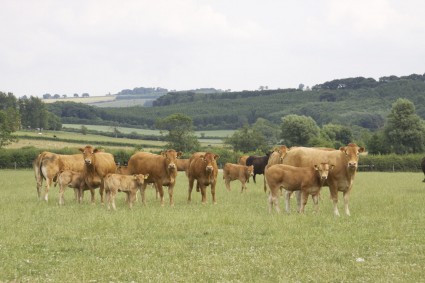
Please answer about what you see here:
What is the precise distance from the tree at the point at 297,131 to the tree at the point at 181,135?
14.7 m

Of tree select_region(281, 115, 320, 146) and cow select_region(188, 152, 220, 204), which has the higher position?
cow select_region(188, 152, 220, 204)

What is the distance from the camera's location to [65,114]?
147 meters

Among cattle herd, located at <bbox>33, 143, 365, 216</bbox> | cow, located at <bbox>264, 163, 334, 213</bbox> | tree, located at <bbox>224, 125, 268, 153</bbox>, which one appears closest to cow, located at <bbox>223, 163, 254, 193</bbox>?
cattle herd, located at <bbox>33, 143, 365, 216</bbox>

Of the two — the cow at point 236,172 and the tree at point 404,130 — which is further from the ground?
the cow at point 236,172

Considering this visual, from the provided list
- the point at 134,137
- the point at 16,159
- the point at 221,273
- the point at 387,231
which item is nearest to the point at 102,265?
the point at 221,273

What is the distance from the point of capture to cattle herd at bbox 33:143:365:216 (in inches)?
735

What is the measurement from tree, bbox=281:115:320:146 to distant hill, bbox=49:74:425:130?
46.4m

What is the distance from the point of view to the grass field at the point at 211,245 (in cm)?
1052

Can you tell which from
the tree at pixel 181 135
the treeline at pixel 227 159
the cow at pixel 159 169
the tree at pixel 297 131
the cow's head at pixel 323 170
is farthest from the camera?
the tree at pixel 297 131

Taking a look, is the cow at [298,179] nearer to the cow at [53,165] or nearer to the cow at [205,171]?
the cow at [205,171]

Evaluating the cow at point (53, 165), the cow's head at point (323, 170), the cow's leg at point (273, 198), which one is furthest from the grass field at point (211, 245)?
the cow at point (53, 165)

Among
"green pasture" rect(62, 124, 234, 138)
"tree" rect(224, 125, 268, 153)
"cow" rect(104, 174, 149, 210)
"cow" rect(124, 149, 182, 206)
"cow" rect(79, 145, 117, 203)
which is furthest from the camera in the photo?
"green pasture" rect(62, 124, 234, 138)

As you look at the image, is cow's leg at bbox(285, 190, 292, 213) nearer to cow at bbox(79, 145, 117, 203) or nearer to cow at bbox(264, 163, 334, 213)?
cow at bbox(264, 163, 334, 213)

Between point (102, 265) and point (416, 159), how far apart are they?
191ft
